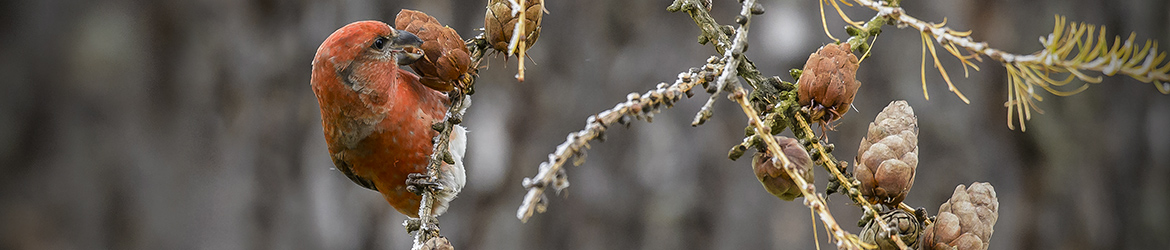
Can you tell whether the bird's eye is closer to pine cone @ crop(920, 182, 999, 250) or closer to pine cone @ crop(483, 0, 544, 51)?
pine cone @ crop(483, 0, 544, 51)

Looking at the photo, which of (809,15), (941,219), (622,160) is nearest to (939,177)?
(809,15)

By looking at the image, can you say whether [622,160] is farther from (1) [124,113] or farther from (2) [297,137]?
(1) [124,113]

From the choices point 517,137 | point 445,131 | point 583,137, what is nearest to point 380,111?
point 445,131

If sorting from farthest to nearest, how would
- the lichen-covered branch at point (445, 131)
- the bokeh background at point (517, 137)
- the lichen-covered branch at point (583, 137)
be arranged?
the bokeh background at point (517, 137), the lichen-covered branch at point (445, 131), the lichen-covered branch at point (583, 137)

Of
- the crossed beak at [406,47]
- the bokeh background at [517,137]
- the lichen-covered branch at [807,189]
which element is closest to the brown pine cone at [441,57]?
the crossed beak at [406,47]

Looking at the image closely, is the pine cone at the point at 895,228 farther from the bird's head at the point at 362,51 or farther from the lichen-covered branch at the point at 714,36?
the bird's head at the point at 362,51

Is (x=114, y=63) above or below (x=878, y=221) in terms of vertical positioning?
above
